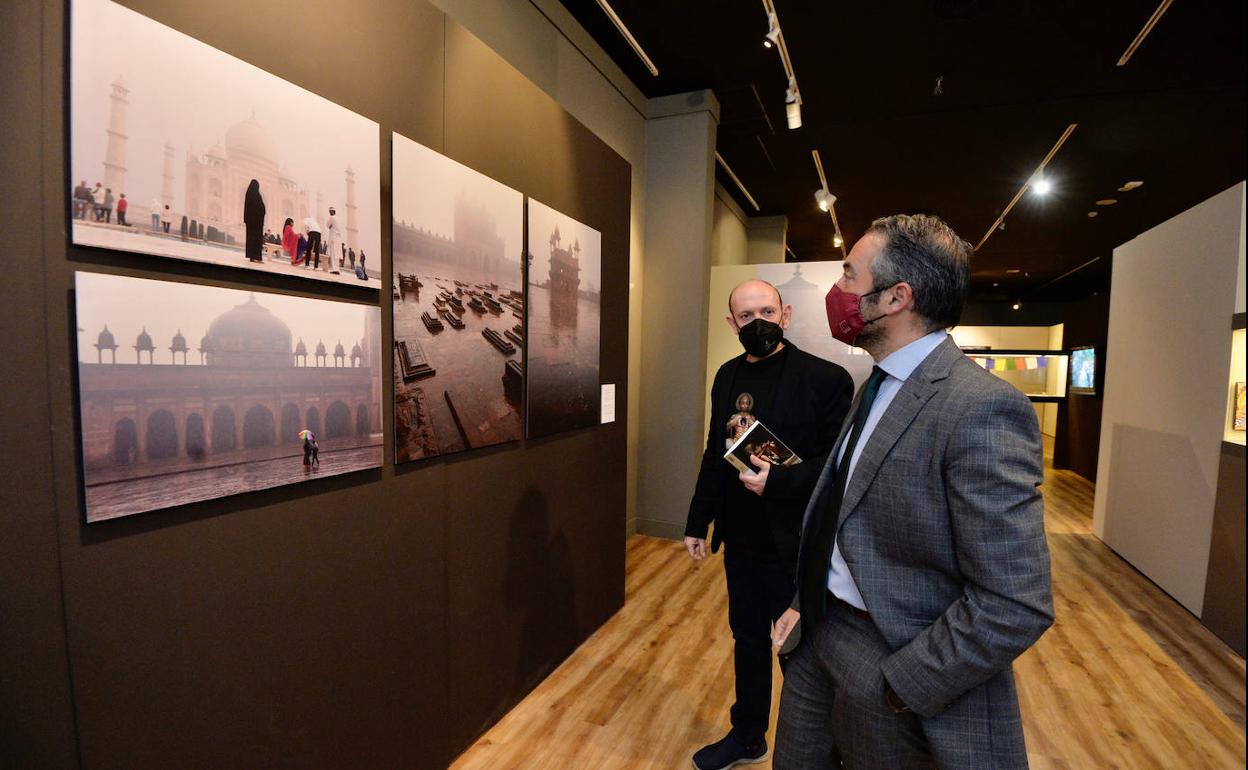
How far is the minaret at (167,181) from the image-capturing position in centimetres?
114

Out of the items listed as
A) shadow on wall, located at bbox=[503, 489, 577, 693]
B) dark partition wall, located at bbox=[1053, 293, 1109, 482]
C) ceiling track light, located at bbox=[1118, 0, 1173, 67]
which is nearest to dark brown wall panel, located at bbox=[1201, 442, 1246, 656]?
ceiling track light, located at bbox=[1118, 0, 1173, 67]

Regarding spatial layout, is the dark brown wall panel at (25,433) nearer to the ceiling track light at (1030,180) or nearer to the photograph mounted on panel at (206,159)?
the photograph mounted on panel at (206,159)

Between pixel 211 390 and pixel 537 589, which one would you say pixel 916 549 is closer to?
pixel 211 390

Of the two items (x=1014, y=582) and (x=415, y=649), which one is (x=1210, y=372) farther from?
(x=415, y=649)

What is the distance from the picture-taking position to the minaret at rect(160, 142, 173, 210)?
3.76 ft

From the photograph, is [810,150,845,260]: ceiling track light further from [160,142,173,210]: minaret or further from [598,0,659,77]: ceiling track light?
[160,142,173,210]: minaret

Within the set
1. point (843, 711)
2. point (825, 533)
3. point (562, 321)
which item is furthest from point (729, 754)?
point (562, 321)

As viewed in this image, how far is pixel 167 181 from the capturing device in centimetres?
115

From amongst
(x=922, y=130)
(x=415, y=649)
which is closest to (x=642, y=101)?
(x=922, y=130)

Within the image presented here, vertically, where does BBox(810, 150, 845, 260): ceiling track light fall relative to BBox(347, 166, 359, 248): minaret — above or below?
above

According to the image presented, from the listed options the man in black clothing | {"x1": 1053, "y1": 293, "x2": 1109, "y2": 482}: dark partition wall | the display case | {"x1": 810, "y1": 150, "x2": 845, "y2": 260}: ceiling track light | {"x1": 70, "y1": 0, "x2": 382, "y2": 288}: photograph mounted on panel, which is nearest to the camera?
{"x1": 70, "y1": 0, "x2": 382, "y2": 288}: photograph mounted on panel

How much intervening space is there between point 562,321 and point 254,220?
140cm

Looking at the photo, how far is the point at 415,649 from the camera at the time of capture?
186 cm

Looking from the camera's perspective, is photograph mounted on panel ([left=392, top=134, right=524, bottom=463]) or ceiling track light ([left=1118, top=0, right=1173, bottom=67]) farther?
ceiling track light ([left=1118, top=0, right=1173, bottom=67])
